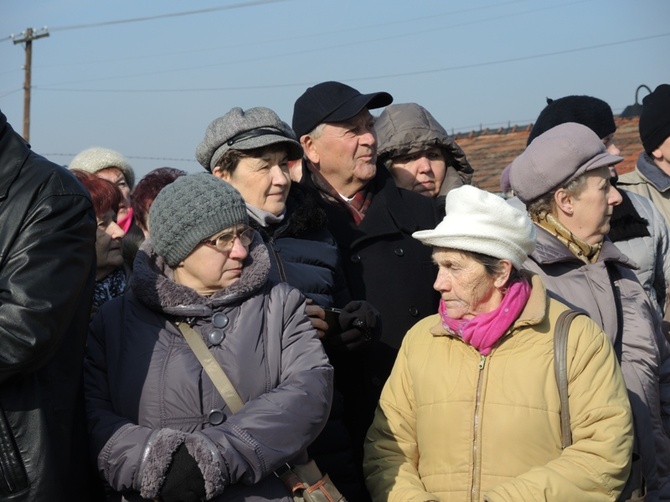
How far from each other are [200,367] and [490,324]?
1.06m

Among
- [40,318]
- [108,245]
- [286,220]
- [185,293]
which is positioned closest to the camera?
[40,318]

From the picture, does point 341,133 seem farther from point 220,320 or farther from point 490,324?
point 220,320

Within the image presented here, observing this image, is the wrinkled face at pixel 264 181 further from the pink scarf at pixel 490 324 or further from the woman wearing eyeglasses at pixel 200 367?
the pink scarf at pixel 490 324

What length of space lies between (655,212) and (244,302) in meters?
Result: 2.99

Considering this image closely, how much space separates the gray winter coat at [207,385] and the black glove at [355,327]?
494mm

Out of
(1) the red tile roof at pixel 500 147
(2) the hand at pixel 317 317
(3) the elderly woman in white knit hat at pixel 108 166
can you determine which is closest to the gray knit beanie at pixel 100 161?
(3) the elderly woman in white knit hat at pixel 108 166

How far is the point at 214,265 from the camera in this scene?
3646 mm

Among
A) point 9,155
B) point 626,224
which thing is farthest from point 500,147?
point 9,155

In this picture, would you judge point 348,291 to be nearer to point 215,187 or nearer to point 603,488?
point 215,187

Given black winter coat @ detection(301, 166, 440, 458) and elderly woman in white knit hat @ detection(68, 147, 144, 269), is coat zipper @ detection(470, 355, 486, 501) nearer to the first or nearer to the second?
black winter coat @ detection(301, 166, 440, 458)

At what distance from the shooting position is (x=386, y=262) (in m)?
5.06

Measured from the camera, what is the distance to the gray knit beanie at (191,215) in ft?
11.9

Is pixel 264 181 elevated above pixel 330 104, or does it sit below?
below

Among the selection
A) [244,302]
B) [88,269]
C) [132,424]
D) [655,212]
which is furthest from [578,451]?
[655,212]
